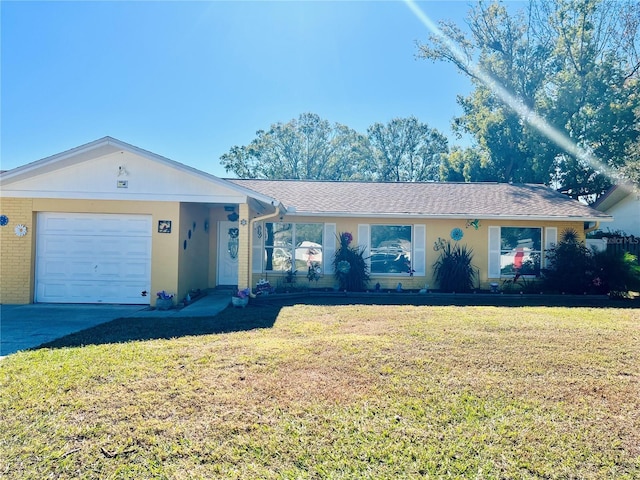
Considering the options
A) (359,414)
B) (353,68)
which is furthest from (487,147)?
(359,414)

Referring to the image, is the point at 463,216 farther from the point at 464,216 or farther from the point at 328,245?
the point at 328,245

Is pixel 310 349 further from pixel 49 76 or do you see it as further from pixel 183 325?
pixel 49 76

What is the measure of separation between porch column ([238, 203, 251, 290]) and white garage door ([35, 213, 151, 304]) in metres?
2.29

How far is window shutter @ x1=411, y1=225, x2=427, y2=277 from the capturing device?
12.3 metres

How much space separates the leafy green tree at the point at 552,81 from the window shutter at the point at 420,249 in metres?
12.6

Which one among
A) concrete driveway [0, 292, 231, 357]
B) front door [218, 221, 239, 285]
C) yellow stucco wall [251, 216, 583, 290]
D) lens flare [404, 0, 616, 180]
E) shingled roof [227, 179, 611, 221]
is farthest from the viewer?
lens flare [404, 0, 616, 180]

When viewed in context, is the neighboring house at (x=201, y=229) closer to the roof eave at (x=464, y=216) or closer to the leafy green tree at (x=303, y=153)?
the roof eave at (x=464, y=216)

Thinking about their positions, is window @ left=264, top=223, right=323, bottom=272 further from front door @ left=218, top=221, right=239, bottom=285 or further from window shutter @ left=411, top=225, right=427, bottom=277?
window shutter @ left=411, top=225, right=427, bottom=277

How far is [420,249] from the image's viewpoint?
12336mm

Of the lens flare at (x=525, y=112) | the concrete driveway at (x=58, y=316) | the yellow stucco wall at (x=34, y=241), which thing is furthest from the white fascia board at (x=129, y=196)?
the lens flare at (x=525, y=112)

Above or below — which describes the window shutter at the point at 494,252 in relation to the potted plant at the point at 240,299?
above

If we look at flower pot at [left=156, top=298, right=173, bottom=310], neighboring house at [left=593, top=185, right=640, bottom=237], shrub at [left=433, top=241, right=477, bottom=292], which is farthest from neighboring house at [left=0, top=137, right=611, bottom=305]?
neighboring house at [left=593, top=185, right=640, bottom=237]

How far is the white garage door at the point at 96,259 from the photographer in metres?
9.62

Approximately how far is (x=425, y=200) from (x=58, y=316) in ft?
36.0
